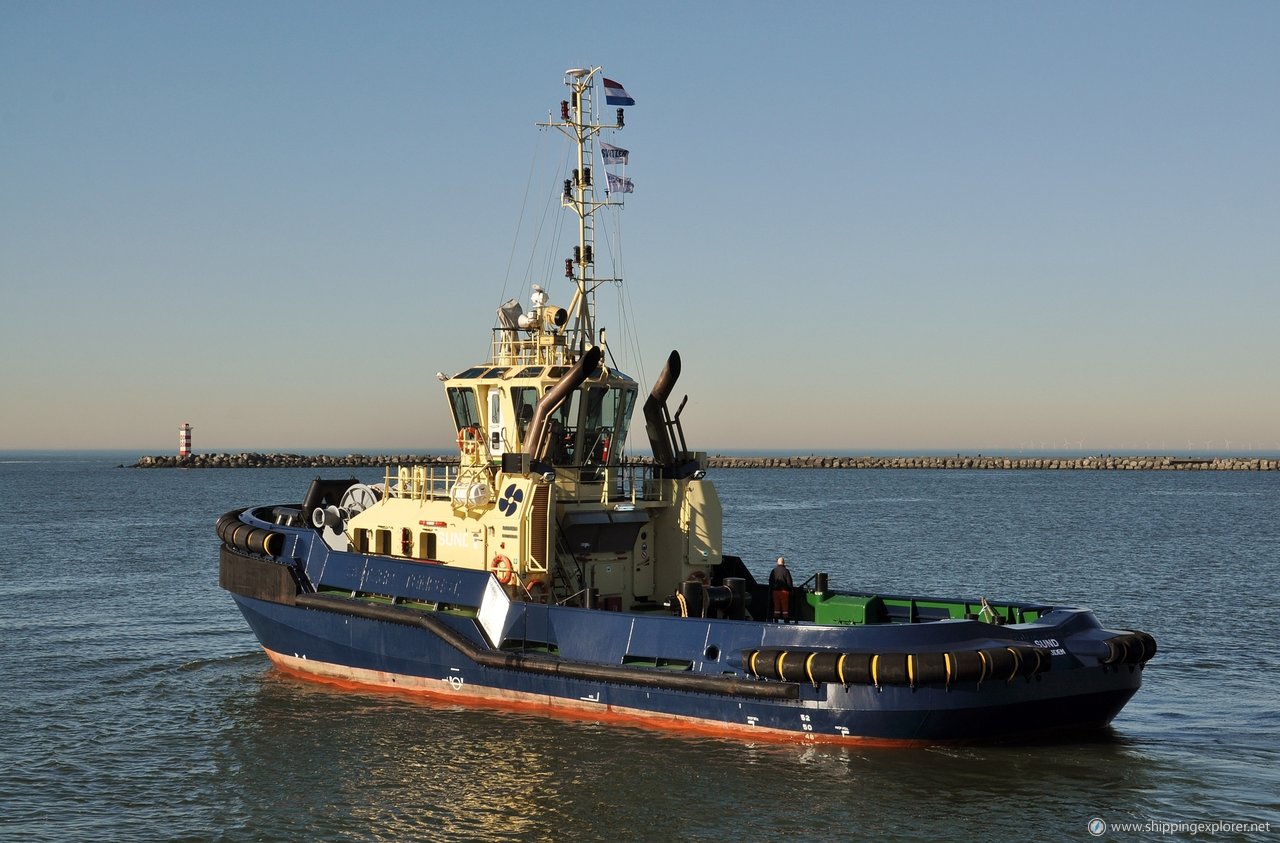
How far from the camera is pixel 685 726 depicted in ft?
43.4

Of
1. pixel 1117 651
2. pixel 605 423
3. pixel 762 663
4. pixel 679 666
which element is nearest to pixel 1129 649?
pixel 1117 651

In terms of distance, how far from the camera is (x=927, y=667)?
11766 mm

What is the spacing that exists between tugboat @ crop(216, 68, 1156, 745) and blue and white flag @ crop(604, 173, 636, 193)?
282 millimetres

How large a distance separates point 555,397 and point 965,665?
596 centimetres

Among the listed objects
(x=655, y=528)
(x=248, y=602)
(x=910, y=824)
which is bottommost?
(x=910, y=824)

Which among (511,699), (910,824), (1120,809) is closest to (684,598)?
(511,699)

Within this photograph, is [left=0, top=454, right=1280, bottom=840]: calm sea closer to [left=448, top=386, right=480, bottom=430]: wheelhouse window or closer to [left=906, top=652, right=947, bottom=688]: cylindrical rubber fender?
[left=906, top=652, right=947, bottom=688]: cylindrical rubber fender

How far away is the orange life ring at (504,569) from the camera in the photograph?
48.1 ft

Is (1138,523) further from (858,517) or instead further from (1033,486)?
(1033,486)

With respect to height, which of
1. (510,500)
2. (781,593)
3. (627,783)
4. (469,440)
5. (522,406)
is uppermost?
(522,406)

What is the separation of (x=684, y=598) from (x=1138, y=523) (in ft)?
133

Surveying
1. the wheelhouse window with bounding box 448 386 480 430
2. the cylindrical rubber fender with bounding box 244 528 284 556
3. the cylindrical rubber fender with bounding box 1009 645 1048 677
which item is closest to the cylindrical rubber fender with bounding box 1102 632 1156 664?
the cylindrical rubber fender with bounding box 1009 645 1048 677

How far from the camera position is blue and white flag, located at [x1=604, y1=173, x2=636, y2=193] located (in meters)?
16.2

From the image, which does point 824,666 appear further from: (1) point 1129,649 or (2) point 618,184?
Answer: (2) point 618,184
